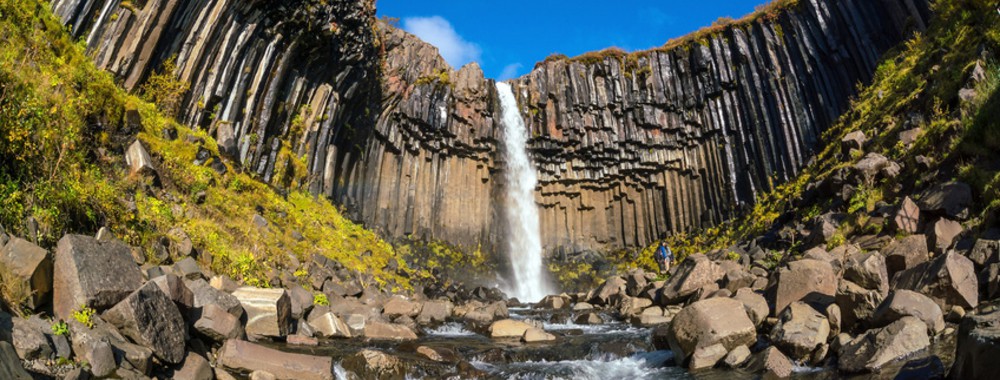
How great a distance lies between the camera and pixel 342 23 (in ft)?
71.8

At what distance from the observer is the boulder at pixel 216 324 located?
7.32 metres

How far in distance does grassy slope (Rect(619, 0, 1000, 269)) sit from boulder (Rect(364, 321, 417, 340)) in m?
10.1

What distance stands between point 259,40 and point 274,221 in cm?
646

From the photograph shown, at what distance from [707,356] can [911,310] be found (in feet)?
8.26

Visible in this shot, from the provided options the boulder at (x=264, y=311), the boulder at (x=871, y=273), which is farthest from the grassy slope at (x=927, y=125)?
the boulder at (x=264, y=311)

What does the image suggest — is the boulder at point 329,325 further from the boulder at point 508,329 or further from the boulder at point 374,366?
the boulder at point 508,329

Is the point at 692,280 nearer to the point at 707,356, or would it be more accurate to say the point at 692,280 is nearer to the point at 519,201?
the point at 707,356

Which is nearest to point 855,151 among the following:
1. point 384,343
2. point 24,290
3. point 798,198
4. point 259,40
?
point 798,198

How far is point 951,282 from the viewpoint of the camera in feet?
24.9

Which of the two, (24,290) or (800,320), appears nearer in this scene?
(24,290)

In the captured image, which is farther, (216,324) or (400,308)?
(400,308)

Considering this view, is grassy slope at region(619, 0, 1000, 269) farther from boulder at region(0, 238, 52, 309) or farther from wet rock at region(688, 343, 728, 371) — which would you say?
boulder at region(0, 238, 52, 309)

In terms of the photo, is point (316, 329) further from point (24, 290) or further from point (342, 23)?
point (342, 23)

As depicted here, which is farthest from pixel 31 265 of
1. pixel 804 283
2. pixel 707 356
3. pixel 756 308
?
pixel 804 283
